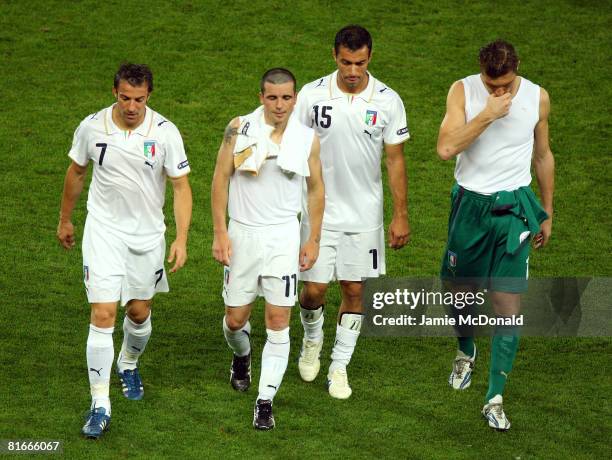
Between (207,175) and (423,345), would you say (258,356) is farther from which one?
(207,175)

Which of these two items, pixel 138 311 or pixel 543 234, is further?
pixel 543 234

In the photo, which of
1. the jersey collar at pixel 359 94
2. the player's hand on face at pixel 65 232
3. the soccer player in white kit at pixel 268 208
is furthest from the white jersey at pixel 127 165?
the jersey collar at pixel 359 94

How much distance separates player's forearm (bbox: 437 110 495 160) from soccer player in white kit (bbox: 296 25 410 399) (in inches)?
16.5

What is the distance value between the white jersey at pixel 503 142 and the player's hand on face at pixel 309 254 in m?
0.99

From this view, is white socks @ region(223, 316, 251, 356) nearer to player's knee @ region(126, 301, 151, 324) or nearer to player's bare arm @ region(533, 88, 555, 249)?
player's knee @ region(126, 301, 151, 324)

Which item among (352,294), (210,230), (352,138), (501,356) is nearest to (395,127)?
(352,138)

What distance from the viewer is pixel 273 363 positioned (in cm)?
793

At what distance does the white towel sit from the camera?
7.77 m

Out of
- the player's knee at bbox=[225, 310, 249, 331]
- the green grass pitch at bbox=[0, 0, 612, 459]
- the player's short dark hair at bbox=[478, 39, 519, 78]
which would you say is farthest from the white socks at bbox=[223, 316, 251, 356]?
the player's short dark hair at bbox=[478, 39, 519, 78]

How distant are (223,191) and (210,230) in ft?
11.4

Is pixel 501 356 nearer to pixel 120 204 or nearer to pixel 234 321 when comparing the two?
pixel 234 321

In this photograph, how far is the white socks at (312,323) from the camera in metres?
8.69

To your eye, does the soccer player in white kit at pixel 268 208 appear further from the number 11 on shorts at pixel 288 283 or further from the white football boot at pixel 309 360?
the white football boot at pixel 309 360

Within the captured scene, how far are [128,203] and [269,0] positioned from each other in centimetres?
755
